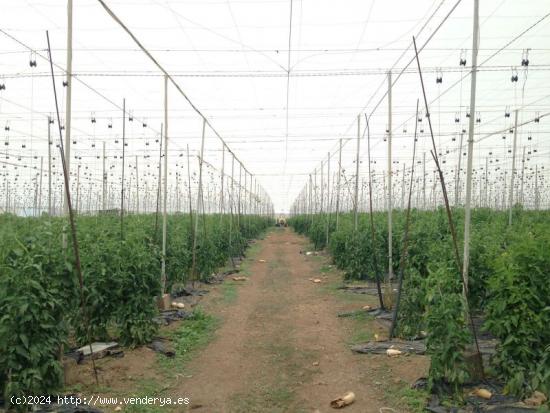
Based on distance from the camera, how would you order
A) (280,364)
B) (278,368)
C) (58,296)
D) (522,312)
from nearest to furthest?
(522,312) → (58,296) → (278,368) → (280,364)

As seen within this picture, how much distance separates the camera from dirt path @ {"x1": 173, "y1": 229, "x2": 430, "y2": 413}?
5414mm

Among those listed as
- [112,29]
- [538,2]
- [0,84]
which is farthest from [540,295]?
[0,84]

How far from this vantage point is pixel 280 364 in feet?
22.0

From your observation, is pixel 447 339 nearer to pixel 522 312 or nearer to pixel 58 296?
pixel 522 312

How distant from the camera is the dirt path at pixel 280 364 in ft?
17.8

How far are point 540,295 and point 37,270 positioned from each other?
4985 millimetres

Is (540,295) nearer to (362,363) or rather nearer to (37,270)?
(362,363)

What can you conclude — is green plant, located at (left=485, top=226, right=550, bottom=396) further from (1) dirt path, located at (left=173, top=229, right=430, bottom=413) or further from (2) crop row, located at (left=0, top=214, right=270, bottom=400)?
(2) crop row, located at (left=0, top=214, right=270, bottom=400)

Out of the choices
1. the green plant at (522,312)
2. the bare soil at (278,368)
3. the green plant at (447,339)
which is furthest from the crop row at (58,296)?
the green plant at (522,312)

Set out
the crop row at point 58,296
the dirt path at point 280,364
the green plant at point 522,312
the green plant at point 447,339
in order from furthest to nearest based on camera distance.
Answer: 1. the dirt path at point 280,364
2. the green plant at point 447,339
3. the green plant at point 522,312
4. the crop row at point 58,296

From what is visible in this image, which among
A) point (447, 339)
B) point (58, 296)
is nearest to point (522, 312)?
point (447, 339)

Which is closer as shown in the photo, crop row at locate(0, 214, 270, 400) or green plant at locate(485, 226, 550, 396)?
crop row at locate(0, 214, 270, 400)

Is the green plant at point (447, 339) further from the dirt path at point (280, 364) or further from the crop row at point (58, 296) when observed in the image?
the crop row at point (58, 296)

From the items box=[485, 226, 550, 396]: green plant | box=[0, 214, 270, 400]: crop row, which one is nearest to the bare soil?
box=[0, 214, 270, 400]: crop row
